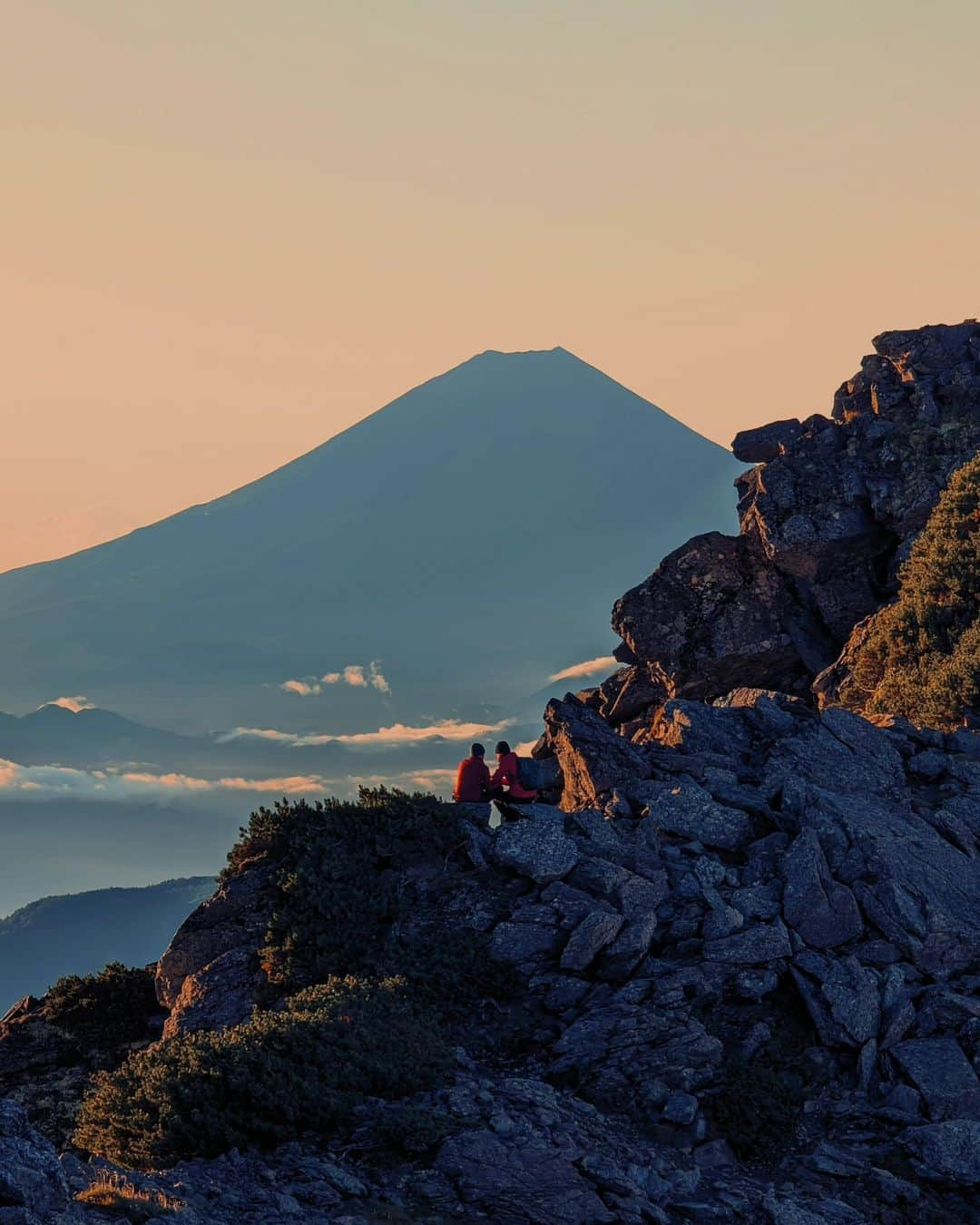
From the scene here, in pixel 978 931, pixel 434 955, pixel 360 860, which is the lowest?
pixel 978 931

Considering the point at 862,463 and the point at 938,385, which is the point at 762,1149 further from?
the point at 938,385

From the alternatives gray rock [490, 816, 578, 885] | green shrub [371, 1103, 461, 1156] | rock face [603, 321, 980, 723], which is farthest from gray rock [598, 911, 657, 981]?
rock face [603, 321, 980, 723]

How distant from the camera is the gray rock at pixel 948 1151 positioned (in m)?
18.1

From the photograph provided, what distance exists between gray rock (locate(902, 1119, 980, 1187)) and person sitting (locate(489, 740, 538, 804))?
34.1 feet

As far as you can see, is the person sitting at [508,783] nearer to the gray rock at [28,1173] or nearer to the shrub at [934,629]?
the shrub at [934,629]

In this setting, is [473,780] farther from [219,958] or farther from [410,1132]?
[410,1132]

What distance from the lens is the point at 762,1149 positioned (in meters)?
18.5

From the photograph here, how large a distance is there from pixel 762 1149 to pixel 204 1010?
9342mm

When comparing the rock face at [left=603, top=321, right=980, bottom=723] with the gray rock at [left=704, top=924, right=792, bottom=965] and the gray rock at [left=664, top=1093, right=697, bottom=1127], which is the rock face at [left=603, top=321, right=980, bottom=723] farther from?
the gray rock at [left=664, top=1093, right=697, bottom=1127]

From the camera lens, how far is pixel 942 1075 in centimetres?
1998

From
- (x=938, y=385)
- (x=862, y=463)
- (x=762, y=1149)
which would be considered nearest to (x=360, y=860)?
(x=762, y=1149)

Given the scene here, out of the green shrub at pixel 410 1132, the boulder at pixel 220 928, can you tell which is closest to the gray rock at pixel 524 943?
the boulder at pixel 220 928

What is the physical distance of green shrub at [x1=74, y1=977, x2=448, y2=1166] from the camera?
51.6 feet

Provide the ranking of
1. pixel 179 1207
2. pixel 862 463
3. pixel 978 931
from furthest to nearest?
pixel 862 463
pixel 978 931
pixel 179 1207
